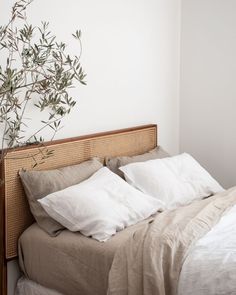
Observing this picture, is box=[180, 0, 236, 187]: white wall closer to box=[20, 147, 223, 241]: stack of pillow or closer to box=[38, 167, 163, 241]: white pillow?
box=[20, 147, 223, 241]: stack of pillow

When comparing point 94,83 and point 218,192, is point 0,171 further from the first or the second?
point 218,192

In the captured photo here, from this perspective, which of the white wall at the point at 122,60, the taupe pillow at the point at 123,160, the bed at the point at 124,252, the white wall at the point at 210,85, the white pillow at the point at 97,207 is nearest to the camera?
the bed at the point at 124,252

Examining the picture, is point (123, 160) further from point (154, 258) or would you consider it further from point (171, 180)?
point (154, 258)

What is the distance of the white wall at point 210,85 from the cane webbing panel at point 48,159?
905 millimetres

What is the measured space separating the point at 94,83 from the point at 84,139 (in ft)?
1.41

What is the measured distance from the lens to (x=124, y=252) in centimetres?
195

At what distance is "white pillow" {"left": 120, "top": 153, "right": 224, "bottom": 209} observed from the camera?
2.72 m

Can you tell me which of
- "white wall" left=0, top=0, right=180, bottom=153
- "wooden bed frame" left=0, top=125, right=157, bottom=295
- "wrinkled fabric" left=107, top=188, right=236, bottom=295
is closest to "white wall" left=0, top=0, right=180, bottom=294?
"white wall" left=0, top=0, right=180, bottom=153

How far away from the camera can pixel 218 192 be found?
9.78ft

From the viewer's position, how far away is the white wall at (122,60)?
8.73 ft

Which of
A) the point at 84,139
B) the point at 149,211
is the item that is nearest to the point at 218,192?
the point at 149,211

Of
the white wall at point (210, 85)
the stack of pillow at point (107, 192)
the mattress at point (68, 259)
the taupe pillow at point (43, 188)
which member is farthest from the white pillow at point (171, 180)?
the white wall at point (210, 85)

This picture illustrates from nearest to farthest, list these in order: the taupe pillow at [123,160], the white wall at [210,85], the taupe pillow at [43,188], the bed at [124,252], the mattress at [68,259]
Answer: the bed at [124,252], the mattress at [68,259], the taupe pillow at [43,188], the taupe pillow at [123,160], the white wall at [210,85]

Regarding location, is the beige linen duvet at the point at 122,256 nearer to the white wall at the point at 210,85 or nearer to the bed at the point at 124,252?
the bed at the point at 124,252
